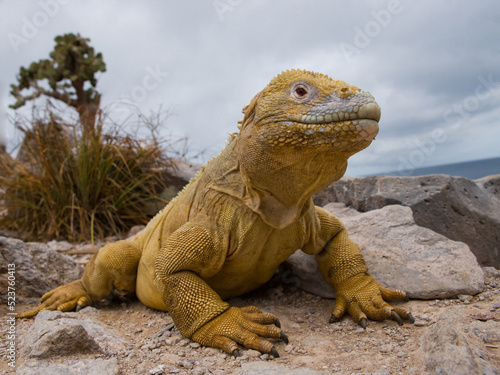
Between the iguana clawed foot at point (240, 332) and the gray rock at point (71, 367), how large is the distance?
0.71 metres

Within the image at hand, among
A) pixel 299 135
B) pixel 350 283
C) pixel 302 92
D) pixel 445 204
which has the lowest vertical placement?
pixel 350 283

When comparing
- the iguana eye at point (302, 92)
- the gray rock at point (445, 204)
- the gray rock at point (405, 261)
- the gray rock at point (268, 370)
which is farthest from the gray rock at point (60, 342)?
the gray rock at point (445, 204)

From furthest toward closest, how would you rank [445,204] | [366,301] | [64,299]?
[445,204] → [64,299] → [366,301]

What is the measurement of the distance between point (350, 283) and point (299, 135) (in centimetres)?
171

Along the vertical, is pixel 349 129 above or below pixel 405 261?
above

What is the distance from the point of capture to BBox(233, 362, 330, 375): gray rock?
262 cm

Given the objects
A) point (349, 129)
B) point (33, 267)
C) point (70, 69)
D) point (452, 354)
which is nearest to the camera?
point (452, 354)

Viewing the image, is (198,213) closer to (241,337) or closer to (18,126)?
(241,337)

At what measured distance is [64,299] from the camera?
14.9ft

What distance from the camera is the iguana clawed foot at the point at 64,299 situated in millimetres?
4410

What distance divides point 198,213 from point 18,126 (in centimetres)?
668

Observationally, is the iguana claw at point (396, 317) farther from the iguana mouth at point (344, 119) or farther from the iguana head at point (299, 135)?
the iguana mouth at point (344, 119)

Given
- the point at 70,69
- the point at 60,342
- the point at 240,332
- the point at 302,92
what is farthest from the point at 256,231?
the point at 70,69

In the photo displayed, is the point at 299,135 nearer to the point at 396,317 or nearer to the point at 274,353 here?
the point at 274,353
